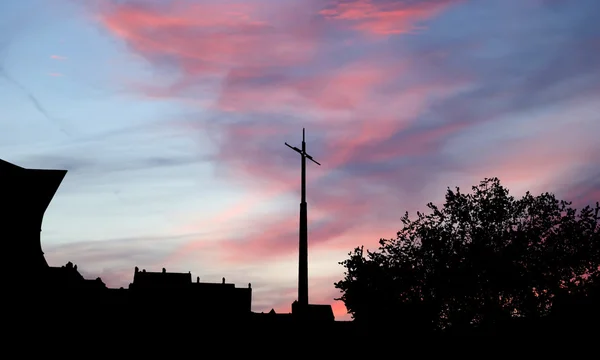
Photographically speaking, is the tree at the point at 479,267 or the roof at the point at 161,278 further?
the roof at the point at 161,278

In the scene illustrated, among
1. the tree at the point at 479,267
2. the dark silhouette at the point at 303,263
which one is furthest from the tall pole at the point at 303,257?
the tree at the point at 479,267

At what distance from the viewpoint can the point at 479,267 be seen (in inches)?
1827

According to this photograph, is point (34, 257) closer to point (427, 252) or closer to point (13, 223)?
point (13, 223)

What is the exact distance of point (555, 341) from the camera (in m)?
22.2

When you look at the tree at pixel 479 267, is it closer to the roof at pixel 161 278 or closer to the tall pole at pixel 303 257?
the tall pole at pixel 303 257

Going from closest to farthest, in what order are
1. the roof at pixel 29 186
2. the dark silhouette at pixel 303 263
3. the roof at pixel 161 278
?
the roof at pixel 29 186
the dark silhouette at pixel 303 263
the roof at pixel 161 278

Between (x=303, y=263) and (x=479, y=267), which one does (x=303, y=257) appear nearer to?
(x=303, y=263)

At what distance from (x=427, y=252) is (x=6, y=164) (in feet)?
127

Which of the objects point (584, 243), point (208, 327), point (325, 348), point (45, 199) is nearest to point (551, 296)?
point (584, 243)

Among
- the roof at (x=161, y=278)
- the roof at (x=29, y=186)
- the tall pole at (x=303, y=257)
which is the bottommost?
the roof at (x=29, y=186)

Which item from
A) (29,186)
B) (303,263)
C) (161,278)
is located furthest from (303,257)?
(161,278)

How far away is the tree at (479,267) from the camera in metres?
45.9

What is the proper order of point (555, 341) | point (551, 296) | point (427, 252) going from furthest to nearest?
point (427, 252)
point (551, 296)
point (555, 341)

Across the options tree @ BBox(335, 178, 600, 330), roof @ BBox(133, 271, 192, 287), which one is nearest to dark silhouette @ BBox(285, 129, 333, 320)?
tree @ BBox(335, 178, 600, 330)
